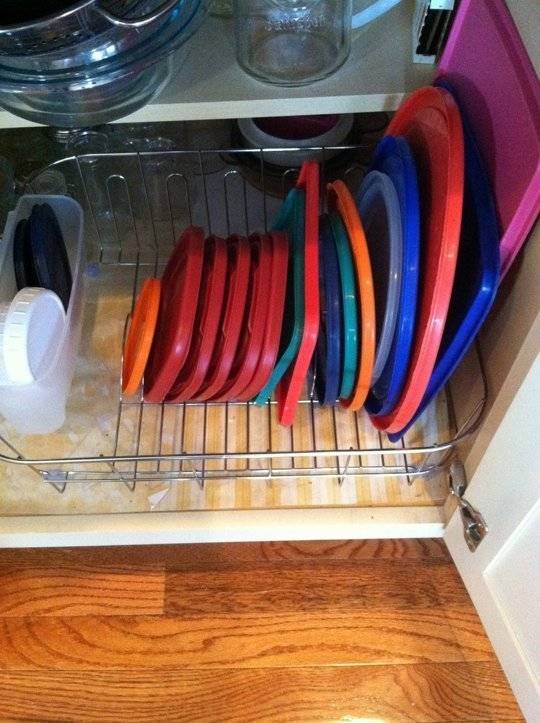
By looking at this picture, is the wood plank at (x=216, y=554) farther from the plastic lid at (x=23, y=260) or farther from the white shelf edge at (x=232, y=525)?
the plastic lid at (x=23, y=260)

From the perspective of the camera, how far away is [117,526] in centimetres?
84

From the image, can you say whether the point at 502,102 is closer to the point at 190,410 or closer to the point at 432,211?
the point at 432,211

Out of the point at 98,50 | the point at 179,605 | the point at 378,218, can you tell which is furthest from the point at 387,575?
the point at 98,50

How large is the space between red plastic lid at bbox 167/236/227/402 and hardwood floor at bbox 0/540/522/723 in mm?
330

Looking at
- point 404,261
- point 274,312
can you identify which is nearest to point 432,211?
point 404,261

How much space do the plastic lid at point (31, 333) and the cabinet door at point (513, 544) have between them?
47 cm

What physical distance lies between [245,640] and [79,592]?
0.24 metres

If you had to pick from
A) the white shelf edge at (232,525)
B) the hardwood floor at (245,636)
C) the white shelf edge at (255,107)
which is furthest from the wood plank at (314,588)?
the white shelf edge at (255,107)

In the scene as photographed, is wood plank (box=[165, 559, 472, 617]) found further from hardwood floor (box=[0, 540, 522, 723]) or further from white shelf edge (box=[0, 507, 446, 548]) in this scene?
white shelf edge (box=[0, 507, 446, 548])

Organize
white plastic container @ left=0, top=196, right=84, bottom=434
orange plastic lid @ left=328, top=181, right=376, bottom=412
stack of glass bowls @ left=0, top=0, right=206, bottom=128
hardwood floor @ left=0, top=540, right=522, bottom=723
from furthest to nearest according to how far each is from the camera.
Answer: hardwood floor @ left=0, top=540, right=522, bottom=723 → white plastic container @ left=0, top=196, right=84, bottom=434 → orange plastic lid @ left=328, top=181, right=376, bottom=412 → stack of glass bowls @ left=0, top=0, right=206, bottom=128

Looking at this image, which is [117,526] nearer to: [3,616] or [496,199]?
[3,616]

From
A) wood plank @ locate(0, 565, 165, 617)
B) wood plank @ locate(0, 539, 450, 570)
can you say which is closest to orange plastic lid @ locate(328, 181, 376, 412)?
wood plank @ locate(0, 539, 450, 570)

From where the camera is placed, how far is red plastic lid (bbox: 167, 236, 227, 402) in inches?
28.5

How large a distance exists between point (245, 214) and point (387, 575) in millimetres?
562
